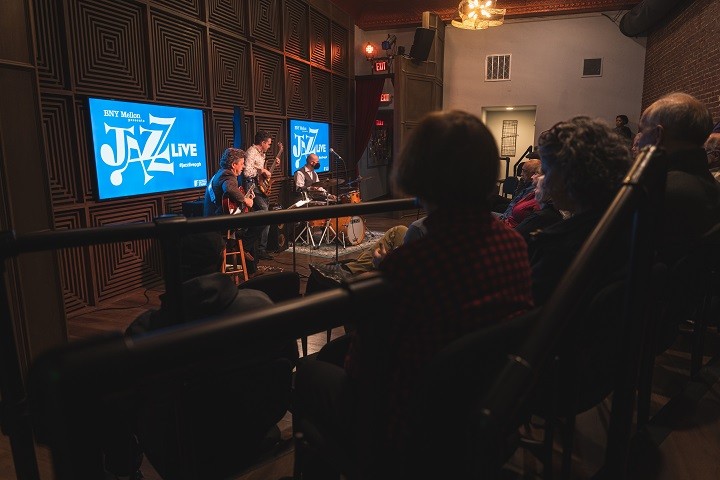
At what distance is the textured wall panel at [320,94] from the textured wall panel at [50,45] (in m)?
4.29

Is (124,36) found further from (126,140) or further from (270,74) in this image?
(270,74)

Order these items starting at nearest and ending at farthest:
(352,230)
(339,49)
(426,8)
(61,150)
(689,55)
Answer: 1. (61,150)
2. (689,55)
3. (352,230)
4. (339,49)
5. (426,8)

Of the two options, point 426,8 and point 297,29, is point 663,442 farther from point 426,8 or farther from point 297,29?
point 426,8

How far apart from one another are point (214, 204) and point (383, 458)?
4088 millimetres

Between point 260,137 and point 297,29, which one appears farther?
point 297,29

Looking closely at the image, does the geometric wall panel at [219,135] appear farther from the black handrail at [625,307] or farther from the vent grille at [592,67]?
the vent grille at [592,67]

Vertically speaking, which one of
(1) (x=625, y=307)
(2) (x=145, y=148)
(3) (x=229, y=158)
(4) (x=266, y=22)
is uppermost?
(4) (x=266, y=22)

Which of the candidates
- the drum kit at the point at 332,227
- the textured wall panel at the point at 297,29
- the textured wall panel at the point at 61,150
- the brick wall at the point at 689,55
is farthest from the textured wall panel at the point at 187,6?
the brick wall at the point at 689,55

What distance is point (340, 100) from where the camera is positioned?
8.54m

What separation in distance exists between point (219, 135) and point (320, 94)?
284 centimetres

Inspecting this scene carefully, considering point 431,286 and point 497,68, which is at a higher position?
point 497,68

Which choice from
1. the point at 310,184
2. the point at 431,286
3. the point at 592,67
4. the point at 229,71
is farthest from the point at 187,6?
the point at 592,67

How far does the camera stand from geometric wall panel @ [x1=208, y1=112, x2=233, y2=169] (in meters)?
5.36

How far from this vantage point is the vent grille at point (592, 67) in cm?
862
